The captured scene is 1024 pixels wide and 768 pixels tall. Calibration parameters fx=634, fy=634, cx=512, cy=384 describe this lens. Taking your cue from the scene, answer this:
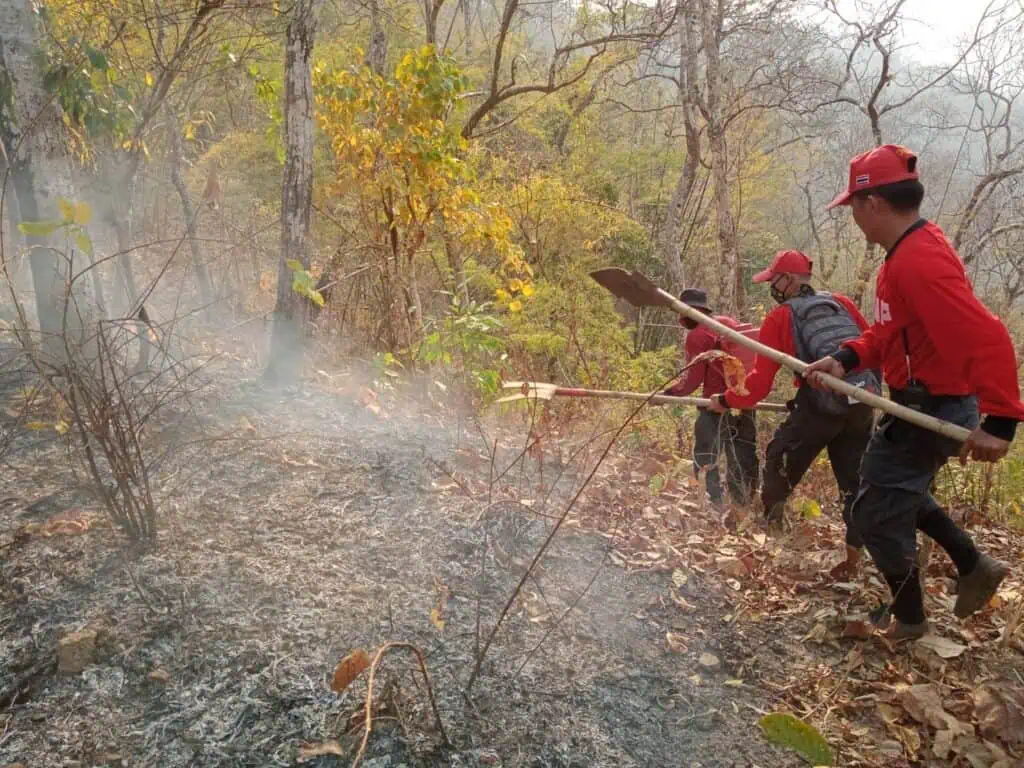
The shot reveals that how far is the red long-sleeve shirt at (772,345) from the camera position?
10.3 ft

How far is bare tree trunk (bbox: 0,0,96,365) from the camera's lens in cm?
357

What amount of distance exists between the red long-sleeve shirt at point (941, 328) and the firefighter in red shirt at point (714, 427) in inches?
64.3

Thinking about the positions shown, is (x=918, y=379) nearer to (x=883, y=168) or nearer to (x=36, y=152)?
(x=883, y=168)

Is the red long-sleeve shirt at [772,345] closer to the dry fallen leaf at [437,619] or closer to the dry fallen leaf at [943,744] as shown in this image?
the dry fallen leaf at [943,744]

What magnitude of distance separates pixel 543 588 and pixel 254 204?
34.5 feet

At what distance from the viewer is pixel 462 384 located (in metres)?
5.91

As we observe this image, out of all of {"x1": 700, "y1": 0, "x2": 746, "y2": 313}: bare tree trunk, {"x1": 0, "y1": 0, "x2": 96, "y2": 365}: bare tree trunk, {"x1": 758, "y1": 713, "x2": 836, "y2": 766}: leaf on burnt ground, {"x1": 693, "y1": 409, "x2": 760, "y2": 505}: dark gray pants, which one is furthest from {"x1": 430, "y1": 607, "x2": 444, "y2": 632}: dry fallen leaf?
{"x1": 700, "y1": 0, "x2": 746, "y2": 313}: bare tree trunk

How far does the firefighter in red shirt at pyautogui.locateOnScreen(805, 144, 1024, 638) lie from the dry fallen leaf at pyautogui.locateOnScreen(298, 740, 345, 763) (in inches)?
74.7

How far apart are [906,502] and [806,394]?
1046 mm

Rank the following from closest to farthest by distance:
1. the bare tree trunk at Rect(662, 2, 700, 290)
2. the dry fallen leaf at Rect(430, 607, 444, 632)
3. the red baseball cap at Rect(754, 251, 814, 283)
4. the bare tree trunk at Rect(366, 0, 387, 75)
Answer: the dry fallen leaf at Rect(430, 607, 444, 632)
the red baseball cap at Rect(754, 251, 814, 283)
the bare tree trunk at Rect(366, 0, 387, 75)
the bare tree trunk at Rect(662, 2, 700, 290)

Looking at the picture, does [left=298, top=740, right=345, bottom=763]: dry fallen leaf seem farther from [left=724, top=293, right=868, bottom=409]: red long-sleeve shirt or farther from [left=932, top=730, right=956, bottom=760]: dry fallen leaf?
[left=724, top=293, right=868, bottom=409]: red long-sleeve shirt

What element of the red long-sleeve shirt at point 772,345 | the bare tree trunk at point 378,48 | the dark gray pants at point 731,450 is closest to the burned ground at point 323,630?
the red long-sleeve shirt at point 772,345

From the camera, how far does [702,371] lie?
4082mm

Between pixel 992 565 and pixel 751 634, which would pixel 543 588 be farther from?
pixel 992 565
